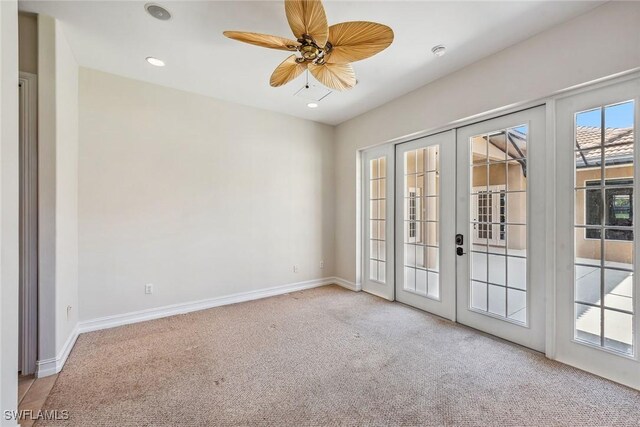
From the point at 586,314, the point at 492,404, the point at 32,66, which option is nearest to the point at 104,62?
the point at 32,66

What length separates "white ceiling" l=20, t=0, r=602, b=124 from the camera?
2.16 m

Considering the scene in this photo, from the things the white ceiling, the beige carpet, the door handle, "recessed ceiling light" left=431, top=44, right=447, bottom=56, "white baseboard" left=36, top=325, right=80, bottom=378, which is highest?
the white ceiling

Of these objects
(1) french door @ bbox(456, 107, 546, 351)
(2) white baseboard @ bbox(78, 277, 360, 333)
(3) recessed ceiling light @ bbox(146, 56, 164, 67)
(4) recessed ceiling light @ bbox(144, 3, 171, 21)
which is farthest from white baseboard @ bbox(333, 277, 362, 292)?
(4) recessed ceiling light @ bbox(144, 3, 171, 21)

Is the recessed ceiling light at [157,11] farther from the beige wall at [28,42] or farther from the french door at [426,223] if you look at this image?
the french door at [426,223]

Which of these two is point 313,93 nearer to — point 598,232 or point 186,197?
point 186,197

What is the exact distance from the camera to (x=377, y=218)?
175 inches

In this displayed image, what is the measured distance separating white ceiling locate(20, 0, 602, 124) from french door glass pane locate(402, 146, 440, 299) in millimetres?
987

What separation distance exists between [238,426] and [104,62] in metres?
3.64

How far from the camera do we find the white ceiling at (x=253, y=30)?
7.08 ft

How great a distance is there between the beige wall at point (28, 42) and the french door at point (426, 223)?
393cm

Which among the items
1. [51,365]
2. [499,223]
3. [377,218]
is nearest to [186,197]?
[51,365]

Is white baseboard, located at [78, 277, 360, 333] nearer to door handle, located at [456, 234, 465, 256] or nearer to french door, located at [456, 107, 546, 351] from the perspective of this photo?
door handle, located at [456, 234, 465, 256]

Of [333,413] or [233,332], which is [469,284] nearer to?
[333,413]

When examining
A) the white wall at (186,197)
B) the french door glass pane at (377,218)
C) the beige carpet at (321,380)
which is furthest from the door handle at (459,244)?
the white wall at (186,197)
